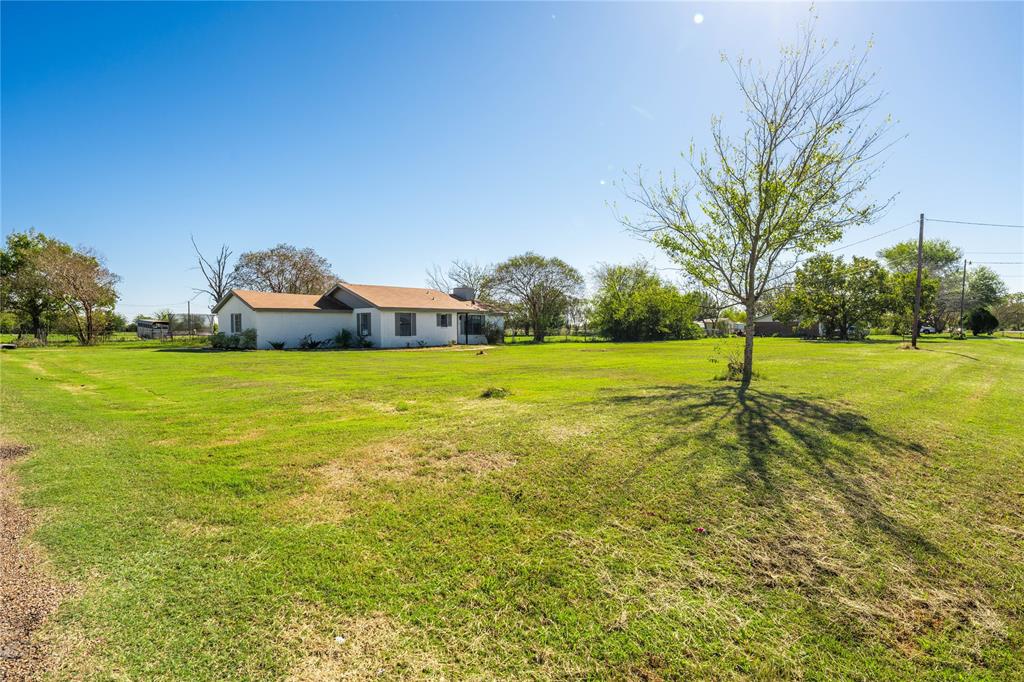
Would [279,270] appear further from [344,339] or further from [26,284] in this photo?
[344,339]

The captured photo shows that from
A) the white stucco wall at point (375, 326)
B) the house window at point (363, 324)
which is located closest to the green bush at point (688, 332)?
the white stucco wall at point (375, 326)

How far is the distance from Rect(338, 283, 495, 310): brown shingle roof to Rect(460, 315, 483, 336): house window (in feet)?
2.64

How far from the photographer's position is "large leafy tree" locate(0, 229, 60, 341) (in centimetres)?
3019

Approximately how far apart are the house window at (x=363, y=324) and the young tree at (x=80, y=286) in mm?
18913

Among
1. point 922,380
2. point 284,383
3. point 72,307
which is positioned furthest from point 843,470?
point 72,307

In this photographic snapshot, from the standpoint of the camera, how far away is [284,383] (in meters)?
10.7

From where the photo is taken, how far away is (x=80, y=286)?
96.8 ft

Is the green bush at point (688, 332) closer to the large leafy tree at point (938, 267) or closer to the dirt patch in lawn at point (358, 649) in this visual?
the large leafy tree at point (938, 267)

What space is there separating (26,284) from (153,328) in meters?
17.2

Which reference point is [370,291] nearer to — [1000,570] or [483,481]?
[483,481]

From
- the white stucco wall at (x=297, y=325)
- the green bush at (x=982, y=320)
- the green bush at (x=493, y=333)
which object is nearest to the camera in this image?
the white stucco wall at (x=297, y=325)

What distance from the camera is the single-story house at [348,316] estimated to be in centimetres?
2545


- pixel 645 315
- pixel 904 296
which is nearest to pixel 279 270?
pixel 645 315

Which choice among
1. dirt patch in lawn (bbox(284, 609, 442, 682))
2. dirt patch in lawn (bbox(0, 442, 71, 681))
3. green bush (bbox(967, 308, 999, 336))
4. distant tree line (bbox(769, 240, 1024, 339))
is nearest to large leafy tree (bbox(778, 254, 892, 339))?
distant tree line (bbox(769, 240, 1024, 339))
